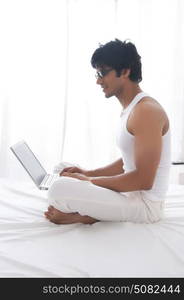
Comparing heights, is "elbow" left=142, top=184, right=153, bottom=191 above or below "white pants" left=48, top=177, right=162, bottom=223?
above

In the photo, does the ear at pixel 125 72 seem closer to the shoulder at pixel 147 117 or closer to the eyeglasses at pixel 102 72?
the eyeglasses at pixel 102 72

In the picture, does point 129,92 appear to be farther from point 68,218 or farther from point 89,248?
point 89,248

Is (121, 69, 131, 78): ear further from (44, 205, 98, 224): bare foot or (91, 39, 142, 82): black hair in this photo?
(44, 205, 98, 224): bare foot

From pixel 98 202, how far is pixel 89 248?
209mm

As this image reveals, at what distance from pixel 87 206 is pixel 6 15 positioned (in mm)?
2194

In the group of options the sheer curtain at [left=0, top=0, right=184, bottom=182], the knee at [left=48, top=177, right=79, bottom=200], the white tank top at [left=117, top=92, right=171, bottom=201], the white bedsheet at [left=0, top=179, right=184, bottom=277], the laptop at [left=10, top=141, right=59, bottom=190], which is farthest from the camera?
the sheer curtain at [left=0, top=0, right=184, bottom=182]

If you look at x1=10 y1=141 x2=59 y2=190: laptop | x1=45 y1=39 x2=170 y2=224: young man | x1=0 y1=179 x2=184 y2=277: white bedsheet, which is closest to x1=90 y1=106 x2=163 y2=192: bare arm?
x1=45 y1=39 x2=170 y2=224: young man

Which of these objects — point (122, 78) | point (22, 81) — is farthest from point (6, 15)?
point (122, 78)

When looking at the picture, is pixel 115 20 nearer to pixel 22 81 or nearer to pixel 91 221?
pixel 22 81

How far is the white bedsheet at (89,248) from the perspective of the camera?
0.98 metres

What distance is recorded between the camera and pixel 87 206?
126 centimetres

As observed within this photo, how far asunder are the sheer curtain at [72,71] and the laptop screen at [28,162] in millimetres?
1283

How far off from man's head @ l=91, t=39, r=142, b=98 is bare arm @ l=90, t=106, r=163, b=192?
0.21 metres

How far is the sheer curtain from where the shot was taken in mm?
2949
